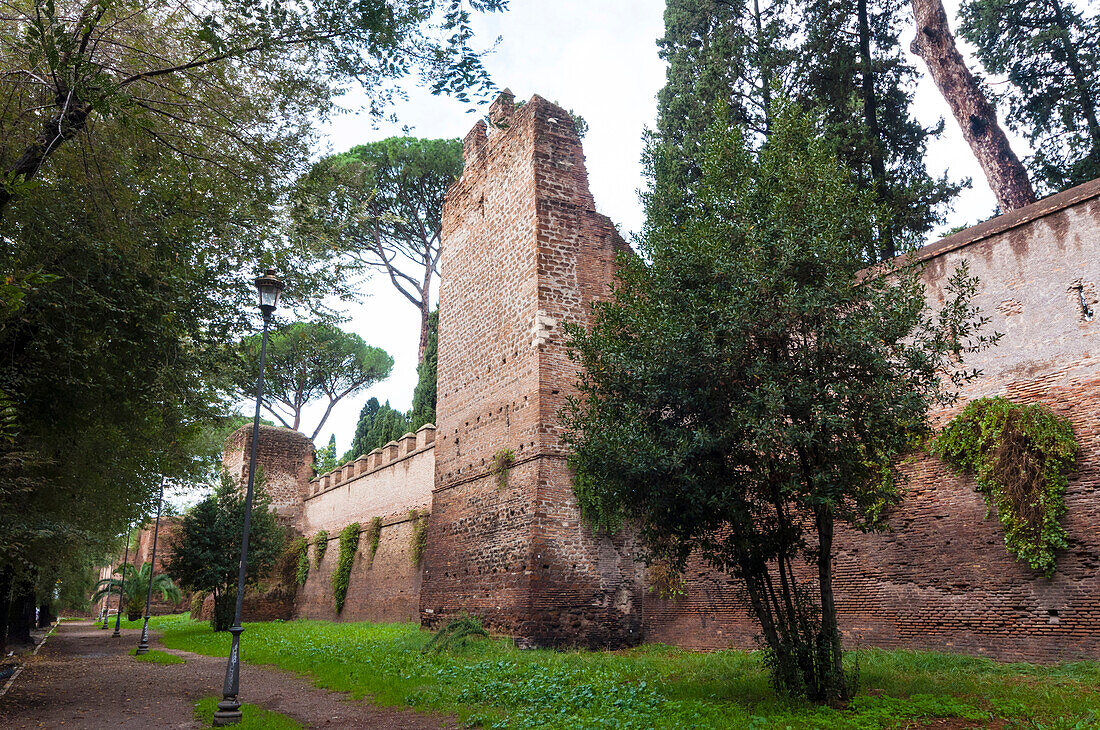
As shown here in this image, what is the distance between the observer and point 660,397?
6.45 meters

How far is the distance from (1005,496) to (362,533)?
1621cm

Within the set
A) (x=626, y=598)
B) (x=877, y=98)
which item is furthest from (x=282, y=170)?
(x=877, y=98)

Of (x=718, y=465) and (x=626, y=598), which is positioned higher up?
(x=718, y=465)

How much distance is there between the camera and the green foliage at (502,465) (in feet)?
37.7

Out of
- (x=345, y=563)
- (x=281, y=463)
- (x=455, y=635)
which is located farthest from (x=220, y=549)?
(x=455, y=635)

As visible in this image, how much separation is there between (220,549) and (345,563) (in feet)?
10.8

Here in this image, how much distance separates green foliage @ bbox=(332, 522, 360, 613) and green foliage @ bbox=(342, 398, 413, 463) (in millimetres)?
3049

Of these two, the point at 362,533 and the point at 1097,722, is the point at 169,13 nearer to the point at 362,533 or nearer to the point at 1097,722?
the point at 1097,722

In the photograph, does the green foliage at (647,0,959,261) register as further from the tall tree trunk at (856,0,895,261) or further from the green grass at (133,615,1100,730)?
the green grass at (133,615,1100,730)

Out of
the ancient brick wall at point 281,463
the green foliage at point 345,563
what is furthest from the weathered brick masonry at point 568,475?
the ancient brick wall at point 281,463

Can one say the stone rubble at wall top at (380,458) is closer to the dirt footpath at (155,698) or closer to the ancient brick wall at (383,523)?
the ancient brick wall at (383,523)

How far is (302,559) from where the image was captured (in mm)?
23688

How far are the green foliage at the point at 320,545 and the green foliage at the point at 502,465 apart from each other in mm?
12615


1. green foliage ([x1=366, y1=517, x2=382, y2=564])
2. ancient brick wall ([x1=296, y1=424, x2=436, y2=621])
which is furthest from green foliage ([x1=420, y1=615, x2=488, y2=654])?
green foliage ([x1=366, y1=517, x2=382, y2=564])
